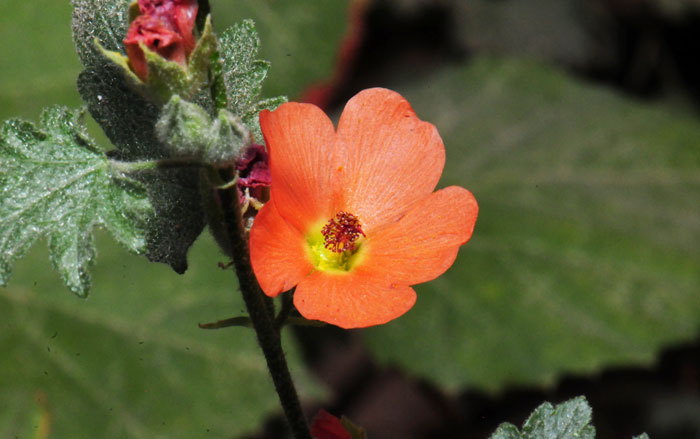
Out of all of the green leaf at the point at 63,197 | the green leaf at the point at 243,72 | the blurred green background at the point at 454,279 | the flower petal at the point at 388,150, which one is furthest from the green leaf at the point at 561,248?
the green leaf at the point at 63,197

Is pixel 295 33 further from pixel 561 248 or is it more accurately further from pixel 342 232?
pixel 342 232

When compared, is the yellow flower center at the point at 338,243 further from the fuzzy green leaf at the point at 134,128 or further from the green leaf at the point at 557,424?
the green leaf at the point at 557,424

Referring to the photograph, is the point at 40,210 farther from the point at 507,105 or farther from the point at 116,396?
the point at 507,105

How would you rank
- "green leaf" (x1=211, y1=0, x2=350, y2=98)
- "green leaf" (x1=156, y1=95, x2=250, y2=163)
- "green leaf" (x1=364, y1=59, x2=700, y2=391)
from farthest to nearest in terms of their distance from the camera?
"green leaf" (x1=211, y1=0, x2=350, y2=98) < "green leaf" (x1=364, y1=59, x2=700, y2=391) < "green leaf" (x1=156, y1=95, x2=250, y2=163)

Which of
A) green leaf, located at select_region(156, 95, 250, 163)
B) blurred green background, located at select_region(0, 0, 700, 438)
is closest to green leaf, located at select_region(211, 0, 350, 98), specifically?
blurred green background, located at select_region(0, 0, 700, 438)

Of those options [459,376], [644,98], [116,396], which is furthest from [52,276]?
[644,98]

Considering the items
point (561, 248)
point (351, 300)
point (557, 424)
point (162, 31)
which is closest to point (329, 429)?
point (351, 300)

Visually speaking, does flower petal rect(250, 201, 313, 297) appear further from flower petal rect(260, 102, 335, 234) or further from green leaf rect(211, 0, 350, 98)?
green leaf rect(211, 0, 350, 98)
